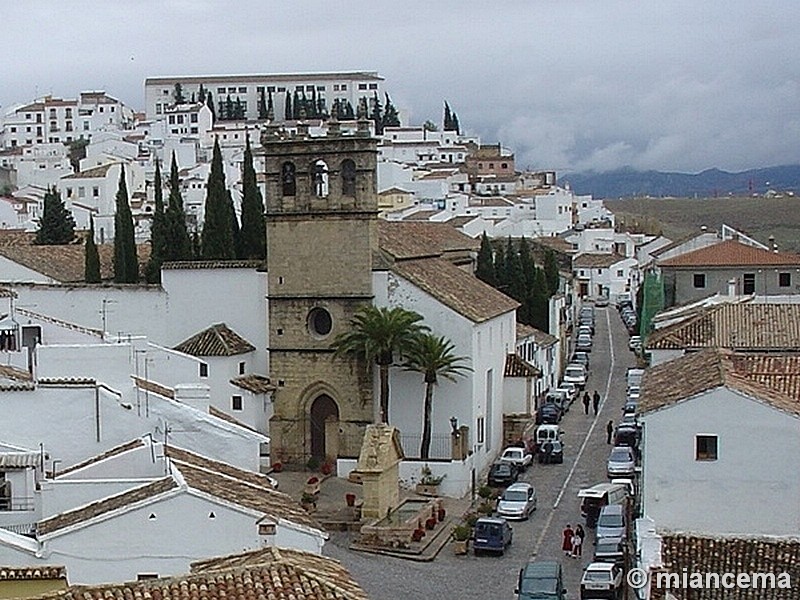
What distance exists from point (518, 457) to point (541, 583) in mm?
16288

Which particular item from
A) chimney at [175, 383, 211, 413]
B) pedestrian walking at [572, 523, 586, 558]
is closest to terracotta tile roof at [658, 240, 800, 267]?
pedestrian walking at [572, 523, 586, 558]

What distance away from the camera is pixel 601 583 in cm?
2694

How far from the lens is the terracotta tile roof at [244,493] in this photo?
22.3 meters

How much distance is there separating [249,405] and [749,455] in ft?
67.9

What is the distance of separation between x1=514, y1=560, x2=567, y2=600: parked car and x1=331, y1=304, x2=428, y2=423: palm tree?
13816 mm

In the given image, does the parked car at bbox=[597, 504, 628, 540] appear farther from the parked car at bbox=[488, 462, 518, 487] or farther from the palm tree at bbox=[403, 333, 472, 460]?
the palm tree at bbox=[403, 333, 472, 460]

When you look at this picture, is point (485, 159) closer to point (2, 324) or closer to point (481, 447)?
point (481, 447)

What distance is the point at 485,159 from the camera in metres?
142

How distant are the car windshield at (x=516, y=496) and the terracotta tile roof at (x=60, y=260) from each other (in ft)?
71.8

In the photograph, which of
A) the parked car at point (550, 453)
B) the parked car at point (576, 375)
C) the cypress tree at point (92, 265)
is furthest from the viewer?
the parked car at point (576, 375)

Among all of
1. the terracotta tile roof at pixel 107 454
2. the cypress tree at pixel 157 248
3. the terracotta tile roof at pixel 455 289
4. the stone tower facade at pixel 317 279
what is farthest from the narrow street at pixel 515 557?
the cypress tree at pixel 157 248

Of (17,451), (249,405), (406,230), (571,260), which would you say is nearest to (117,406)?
(17,451)

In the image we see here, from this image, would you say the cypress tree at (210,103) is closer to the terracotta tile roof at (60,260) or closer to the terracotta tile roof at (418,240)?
the terracotta tile roof at (418,240)

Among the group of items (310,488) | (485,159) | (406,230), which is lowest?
(310,488)
